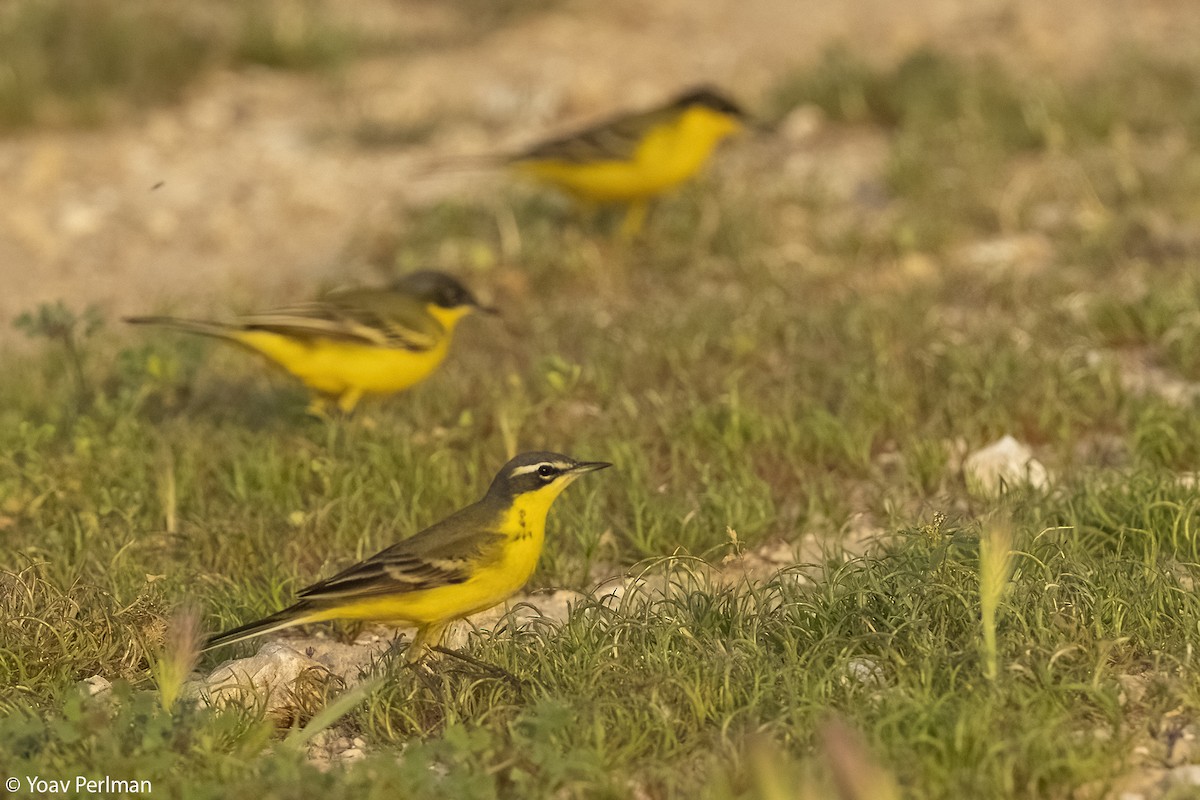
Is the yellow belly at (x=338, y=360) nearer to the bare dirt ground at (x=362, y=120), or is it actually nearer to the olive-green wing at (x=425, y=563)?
the olive-green wing at (x=425, y=563)

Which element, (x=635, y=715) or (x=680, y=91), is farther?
(x=680, y=91)

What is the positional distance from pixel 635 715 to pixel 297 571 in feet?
6.22

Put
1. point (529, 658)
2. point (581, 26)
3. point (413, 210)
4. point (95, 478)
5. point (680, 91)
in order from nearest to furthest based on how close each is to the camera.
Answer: point (529, 658) < point (95, 478) < point (413, 210) < point (680, 91) < point (581, 26)

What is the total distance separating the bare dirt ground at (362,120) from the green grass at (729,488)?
898 millimetres

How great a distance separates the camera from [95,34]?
1222cm

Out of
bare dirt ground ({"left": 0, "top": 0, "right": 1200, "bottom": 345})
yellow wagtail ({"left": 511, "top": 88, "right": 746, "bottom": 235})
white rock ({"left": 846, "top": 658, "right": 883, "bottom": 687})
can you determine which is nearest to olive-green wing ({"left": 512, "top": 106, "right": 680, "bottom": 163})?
yellow wagtail ({"left": 511, "top": 88, "right": 746, "bottom": 235})

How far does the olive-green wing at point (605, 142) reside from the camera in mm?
9000

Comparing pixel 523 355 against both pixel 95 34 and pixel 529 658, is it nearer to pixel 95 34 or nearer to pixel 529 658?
pixel 529 658

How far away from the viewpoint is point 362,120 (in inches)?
463

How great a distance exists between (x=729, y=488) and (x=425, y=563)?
5.05 ft

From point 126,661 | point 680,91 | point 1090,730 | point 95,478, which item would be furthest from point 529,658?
point 680,91

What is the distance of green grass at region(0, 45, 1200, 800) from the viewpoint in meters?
4.02

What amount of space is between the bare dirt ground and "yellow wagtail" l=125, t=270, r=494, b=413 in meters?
2.11

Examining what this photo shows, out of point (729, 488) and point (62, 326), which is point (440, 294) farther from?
point (729, 488)
